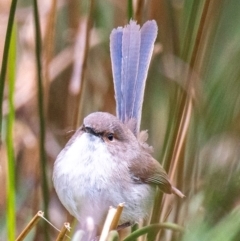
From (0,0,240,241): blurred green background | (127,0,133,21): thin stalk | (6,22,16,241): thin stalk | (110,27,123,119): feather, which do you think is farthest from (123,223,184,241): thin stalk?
(110,27,123,119): feather

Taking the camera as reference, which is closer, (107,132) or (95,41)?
(107,132)

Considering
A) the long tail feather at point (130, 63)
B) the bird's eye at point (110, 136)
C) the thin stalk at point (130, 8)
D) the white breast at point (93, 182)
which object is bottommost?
the white breast at point (93, 182)

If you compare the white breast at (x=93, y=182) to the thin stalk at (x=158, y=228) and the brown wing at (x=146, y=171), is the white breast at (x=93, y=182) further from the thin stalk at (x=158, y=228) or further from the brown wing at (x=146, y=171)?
the thin stalk at (x=158, y=228)

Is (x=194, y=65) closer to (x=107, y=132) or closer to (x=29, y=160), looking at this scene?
(x=107, y=132)

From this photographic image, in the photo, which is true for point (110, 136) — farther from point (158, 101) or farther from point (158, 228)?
point (158, 228)

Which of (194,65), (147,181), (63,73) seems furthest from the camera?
(63,73)

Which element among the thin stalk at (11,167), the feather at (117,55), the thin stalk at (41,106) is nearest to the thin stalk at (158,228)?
the thin stalk at (11,167)

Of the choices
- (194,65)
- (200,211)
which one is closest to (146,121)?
(194,65)

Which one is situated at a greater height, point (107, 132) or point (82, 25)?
point (82, 25)
